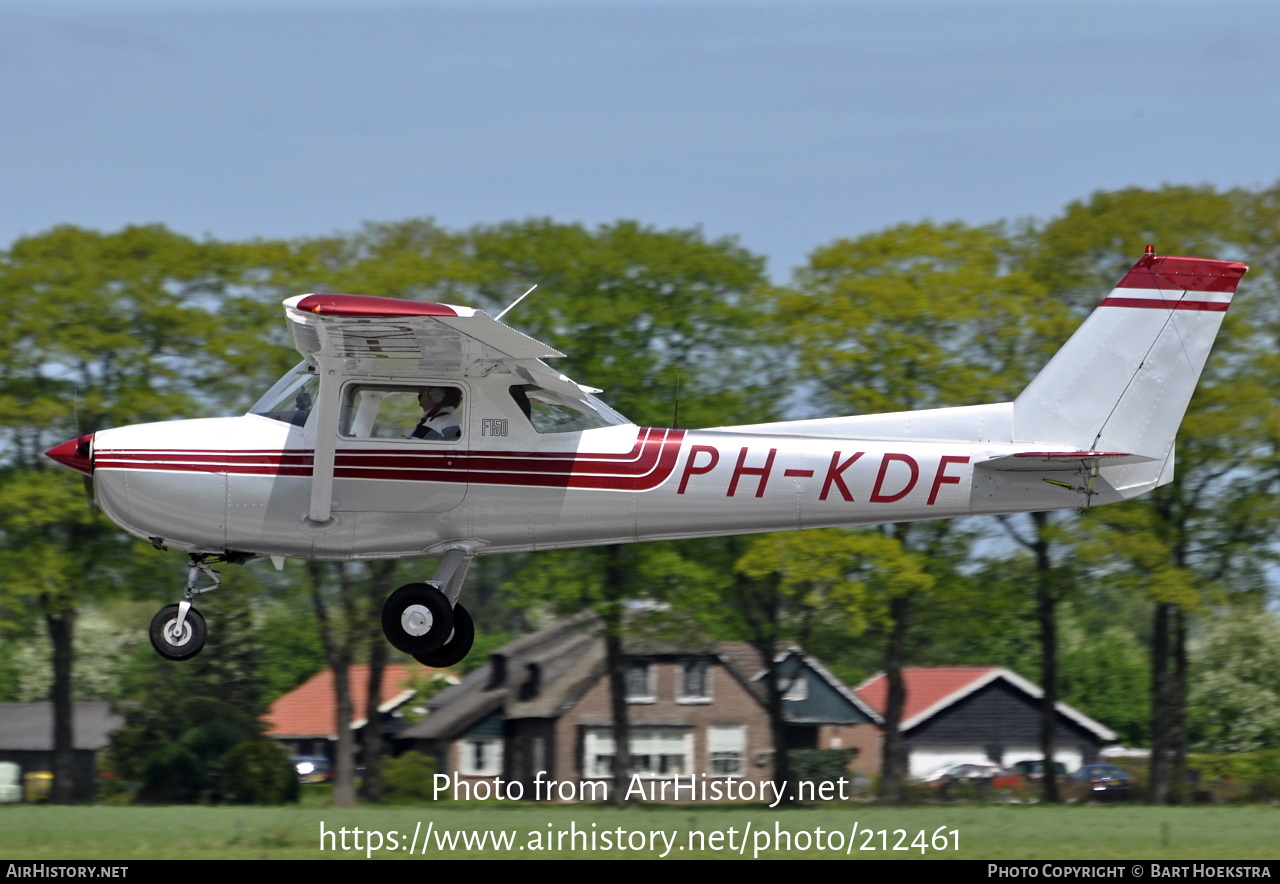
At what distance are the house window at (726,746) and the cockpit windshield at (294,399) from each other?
1128 inches

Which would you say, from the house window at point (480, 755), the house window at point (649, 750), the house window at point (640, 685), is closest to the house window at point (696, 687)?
the house window at point (649, 750)

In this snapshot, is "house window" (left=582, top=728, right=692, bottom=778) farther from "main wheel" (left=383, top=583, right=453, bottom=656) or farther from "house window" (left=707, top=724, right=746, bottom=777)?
"main wheel" (left=383, top=583, right=453, bottom=656)

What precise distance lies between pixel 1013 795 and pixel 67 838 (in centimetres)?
2019

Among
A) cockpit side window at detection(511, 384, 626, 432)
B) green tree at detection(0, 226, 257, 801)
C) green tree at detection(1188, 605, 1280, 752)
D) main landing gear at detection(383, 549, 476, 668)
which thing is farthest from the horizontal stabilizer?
green tree at detection(1188, 605, 1280, 752)

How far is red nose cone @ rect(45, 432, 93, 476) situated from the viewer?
13.0 m

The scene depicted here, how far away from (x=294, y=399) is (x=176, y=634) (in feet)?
7.44

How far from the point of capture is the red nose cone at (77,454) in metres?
13.0

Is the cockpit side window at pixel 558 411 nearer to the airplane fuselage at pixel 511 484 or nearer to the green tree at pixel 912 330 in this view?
the airplane fuselage at pixel 511 484

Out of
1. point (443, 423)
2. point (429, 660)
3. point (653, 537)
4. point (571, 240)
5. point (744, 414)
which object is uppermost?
point (571, 240)

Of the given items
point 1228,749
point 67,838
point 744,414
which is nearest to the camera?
point 67,838

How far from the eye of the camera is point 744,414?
28.8 meters

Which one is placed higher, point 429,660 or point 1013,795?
point 429,660
